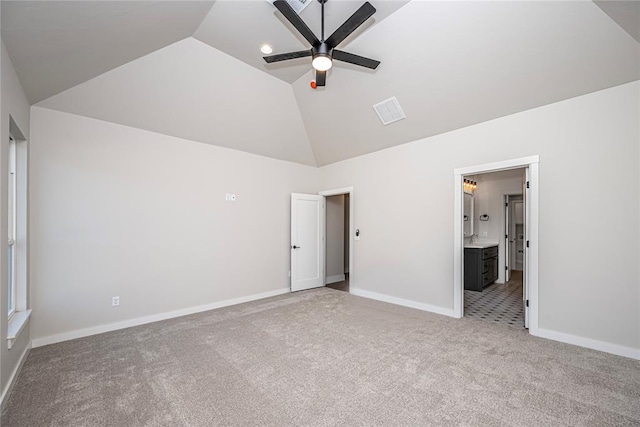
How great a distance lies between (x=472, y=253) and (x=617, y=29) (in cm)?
404

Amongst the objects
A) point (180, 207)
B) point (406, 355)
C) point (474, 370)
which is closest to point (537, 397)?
point (474, 370)

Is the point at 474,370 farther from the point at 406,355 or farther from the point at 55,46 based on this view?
the point at 55,46

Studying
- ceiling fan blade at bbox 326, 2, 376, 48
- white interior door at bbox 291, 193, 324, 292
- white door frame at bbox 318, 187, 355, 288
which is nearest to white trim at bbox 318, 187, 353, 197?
white door frame at bbox 318, 187, 355, 288

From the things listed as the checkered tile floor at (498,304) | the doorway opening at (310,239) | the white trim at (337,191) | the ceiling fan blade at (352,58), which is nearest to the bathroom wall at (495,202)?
the checkered tile floor at (498,304)

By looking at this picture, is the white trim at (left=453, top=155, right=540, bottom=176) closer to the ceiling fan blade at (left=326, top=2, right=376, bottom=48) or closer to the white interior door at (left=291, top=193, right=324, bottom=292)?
the ceiling fan blade at (left=326, top=2, right=376, bottom=48)

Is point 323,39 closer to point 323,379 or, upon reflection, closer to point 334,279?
point 323,379

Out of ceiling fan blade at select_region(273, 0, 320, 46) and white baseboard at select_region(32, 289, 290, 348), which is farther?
white baseboard at select_region(32, 289, 290, 348)

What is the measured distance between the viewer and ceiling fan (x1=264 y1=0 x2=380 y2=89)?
2098mm

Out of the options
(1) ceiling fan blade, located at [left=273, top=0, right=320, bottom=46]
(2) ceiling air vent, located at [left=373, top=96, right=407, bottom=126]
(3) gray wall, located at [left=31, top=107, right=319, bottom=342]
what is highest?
(1) ceiling fan blade, located at [left=273, top=0, right=320, bottom=46]

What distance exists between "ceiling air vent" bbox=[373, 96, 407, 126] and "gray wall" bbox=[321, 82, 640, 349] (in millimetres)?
178

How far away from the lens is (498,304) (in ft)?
15.0

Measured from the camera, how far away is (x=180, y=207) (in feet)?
13.5

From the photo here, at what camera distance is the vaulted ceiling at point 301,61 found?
7.60 ft

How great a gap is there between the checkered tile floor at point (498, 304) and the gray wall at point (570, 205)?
53 centimetres
